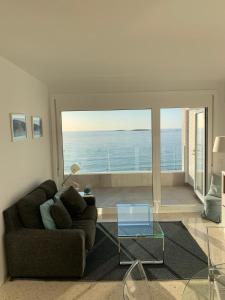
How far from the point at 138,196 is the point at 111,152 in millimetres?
1004

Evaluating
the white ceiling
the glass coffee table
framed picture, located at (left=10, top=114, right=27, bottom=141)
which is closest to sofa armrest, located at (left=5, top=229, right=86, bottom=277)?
the glass coffee table

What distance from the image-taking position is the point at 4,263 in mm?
3016

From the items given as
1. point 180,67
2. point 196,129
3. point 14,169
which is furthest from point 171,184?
point 14,169

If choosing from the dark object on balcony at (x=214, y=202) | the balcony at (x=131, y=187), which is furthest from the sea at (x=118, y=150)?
the dark object on balcony at (x=214, y=202)

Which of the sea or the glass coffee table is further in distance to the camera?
the sea

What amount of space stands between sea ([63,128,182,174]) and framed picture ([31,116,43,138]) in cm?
82

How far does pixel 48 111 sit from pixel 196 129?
2.84m

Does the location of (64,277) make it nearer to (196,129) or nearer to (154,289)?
(154,289)

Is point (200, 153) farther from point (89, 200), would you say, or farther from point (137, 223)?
point (89, 200)

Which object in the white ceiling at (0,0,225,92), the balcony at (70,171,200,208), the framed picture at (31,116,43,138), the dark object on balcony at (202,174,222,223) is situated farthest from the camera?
the balcony at (70,171,200,208)

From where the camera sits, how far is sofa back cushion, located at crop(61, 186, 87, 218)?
12.9 ft

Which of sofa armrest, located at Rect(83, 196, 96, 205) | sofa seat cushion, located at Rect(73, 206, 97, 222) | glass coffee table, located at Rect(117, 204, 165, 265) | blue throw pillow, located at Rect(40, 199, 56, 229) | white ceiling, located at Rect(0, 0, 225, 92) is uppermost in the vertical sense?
white ceiling, located at Rect(0, 0, 225, 92)

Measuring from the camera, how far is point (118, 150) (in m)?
5.33

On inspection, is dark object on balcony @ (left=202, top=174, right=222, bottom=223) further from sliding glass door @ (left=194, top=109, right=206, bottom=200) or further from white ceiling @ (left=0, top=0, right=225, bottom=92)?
white ceiling @ (left=0, top=0, right=225, bottom=92)
